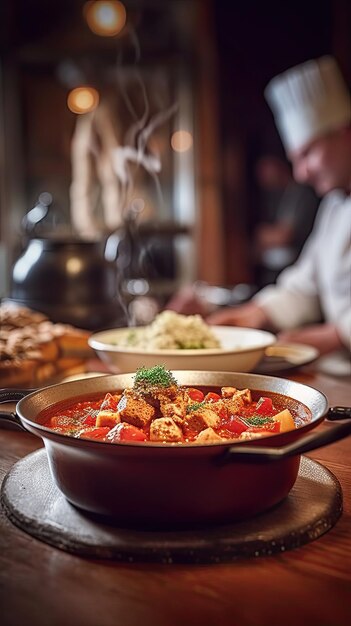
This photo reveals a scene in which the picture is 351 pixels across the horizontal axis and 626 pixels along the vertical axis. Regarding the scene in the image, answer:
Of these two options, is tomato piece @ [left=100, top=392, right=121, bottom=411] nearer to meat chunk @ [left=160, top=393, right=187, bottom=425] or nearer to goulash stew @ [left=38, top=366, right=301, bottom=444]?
goulash stew @ [left=38, top=366, right=301, bottom=444]

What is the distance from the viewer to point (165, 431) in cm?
107

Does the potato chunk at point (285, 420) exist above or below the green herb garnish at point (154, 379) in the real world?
below

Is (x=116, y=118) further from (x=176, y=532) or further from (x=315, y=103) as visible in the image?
(x=176, y=532)

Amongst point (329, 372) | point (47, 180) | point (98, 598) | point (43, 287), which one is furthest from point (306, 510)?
point (47, 180)

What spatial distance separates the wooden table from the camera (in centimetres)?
84

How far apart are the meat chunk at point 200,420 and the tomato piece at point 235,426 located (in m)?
0.02

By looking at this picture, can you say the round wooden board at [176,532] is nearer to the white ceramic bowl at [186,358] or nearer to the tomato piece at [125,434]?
the tomato piece at [125,434]

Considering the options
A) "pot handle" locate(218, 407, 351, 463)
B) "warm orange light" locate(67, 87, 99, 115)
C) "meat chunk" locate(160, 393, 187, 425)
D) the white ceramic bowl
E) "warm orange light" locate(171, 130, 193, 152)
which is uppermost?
"warm orange light" locate(67, 87, 99, 115)

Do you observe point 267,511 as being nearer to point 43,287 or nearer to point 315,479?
point 315,479

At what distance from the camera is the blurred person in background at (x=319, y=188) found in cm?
379

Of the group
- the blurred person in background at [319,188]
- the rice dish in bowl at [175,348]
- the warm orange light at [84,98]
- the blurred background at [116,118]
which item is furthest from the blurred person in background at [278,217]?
the rice dish in bowl at [175,348]

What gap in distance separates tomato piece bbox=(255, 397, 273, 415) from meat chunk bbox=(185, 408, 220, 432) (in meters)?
0.13

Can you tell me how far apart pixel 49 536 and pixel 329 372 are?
1.42m

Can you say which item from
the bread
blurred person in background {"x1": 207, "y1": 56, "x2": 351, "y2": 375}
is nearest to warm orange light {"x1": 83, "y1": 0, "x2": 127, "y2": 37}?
blurred person in background {"x1": 207, "y1": 56, "x2": 351, "y2": 375}
